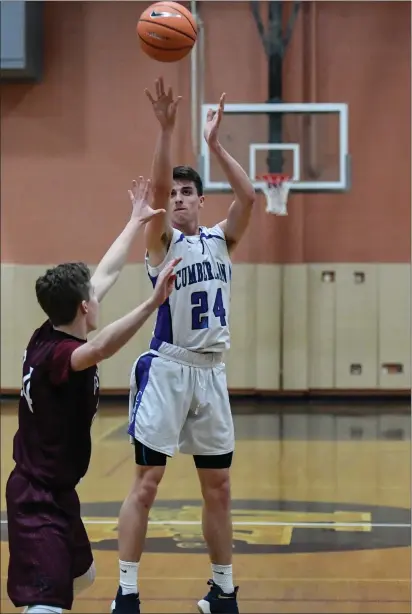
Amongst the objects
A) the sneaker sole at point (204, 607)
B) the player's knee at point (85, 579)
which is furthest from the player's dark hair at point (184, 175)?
the sneaker sole at point (204, 607)

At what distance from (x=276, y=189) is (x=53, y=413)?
720cm

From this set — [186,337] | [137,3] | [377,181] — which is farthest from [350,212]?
[186,337]

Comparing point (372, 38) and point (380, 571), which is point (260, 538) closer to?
point (380, 571)

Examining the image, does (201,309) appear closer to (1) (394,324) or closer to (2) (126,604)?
(2) (126,604)

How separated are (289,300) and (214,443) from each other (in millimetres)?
8207

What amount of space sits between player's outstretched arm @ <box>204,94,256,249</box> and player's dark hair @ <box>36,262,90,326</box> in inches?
47.3

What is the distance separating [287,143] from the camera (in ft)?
34.8

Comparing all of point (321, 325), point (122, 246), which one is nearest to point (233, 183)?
point (122, 246)

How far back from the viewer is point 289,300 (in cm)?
1223

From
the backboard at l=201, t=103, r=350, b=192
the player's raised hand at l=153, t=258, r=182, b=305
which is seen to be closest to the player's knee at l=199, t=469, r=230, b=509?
the player's raised hand at l=153, t=258, r=182, b=305

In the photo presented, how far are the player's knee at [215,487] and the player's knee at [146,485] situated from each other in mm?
224

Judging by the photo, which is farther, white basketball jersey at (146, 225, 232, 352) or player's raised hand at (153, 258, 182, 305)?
white basketball jersey at (146, 225, 232, 352)

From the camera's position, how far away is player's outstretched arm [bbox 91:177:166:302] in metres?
3.74

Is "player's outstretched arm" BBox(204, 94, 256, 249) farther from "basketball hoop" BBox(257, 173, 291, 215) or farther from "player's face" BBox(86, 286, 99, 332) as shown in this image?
"basketball hoop" BBox(257, 173, 291, 215)
